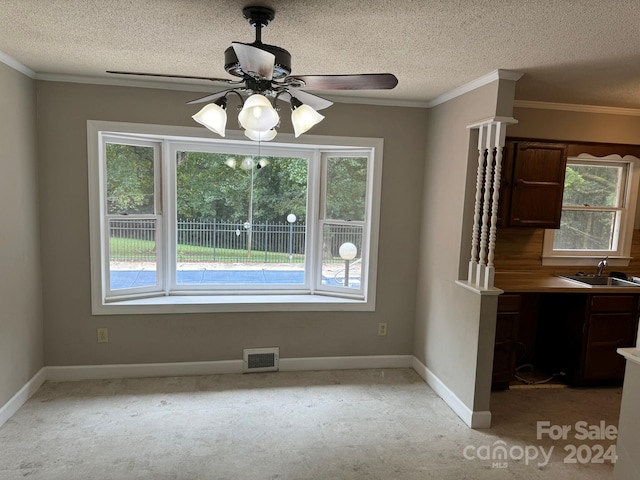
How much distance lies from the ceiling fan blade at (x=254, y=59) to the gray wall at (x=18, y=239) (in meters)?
2.13

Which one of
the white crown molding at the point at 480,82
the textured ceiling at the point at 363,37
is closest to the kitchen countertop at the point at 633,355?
the textured ceiling at the point at 363,37

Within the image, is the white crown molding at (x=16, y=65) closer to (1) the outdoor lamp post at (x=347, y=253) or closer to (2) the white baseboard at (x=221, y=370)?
(2) the white baseboard at (x=221, y=370)

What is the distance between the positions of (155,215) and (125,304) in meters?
0.78

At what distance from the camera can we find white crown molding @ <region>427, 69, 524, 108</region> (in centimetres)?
259

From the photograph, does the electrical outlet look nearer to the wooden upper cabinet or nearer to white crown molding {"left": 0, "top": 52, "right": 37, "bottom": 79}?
white crown molding {"left": 0, "top": 52, "right": 37, "bottom": 79}

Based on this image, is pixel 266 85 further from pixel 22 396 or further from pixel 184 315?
pixel 22 396

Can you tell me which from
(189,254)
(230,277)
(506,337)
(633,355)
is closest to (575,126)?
(506,337)

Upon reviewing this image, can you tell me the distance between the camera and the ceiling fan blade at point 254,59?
1.36 metres

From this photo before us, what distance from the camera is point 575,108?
353cm

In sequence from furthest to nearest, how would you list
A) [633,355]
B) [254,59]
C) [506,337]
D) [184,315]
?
[184,315], [506,337], [633,355], [254,59]

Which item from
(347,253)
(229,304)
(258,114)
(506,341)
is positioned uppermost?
(258,114)

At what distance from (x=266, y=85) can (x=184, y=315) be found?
2354mm

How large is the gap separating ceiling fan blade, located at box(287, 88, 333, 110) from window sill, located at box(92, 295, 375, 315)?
80.7 inches

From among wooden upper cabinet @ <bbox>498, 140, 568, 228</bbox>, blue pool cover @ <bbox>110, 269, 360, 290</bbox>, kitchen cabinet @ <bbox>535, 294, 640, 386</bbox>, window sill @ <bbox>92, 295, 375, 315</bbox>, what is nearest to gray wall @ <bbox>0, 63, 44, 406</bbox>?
window sill @ <bbox>92, 295, 375, 315</bbox>
